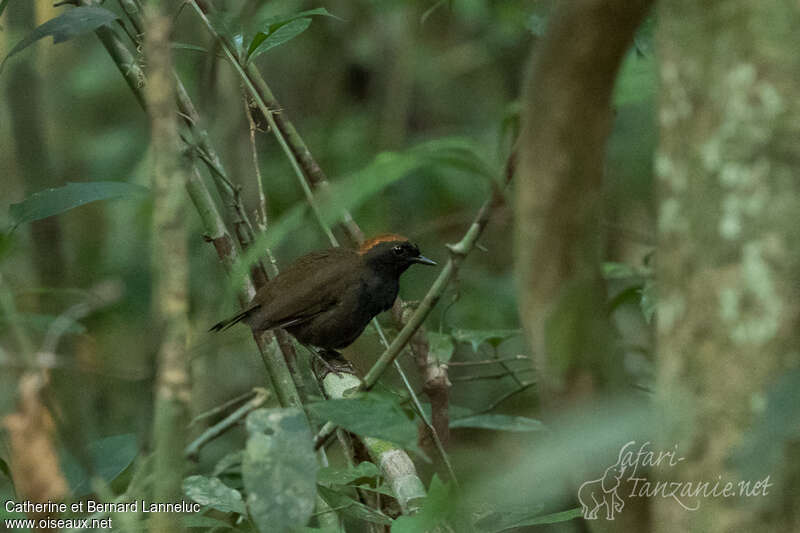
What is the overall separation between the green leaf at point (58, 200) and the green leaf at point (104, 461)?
22.6 inches

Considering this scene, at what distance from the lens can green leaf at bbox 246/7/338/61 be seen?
2619mm

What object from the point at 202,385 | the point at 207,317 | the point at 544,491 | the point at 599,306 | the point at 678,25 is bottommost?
the point at 202,385

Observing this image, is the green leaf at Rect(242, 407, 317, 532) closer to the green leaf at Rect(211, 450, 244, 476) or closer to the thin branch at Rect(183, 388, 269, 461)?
the thin branch at Rect(183, 388, 269, 461)

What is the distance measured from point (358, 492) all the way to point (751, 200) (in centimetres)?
179

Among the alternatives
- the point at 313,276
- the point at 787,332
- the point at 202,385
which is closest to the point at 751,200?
the point at 787,332

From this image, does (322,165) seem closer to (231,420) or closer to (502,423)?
(502,423)

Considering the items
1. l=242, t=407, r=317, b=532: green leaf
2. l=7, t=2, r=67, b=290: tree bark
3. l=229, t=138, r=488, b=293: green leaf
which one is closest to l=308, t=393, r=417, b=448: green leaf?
l=242, t=407, r=317, b=532: green leaf

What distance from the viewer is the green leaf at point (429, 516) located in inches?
65.6

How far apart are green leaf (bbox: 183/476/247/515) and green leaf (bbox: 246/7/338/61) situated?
1.15 metres

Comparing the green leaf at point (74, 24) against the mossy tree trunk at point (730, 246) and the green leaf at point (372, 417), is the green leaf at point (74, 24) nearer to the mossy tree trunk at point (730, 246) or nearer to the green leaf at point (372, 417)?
the green leaf at point (372, 417)

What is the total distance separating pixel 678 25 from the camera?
1.18m

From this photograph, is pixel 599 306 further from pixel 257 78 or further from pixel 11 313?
pixel 257 78

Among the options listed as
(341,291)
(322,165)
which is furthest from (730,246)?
(322,165)

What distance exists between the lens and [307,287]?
12.7 feet
